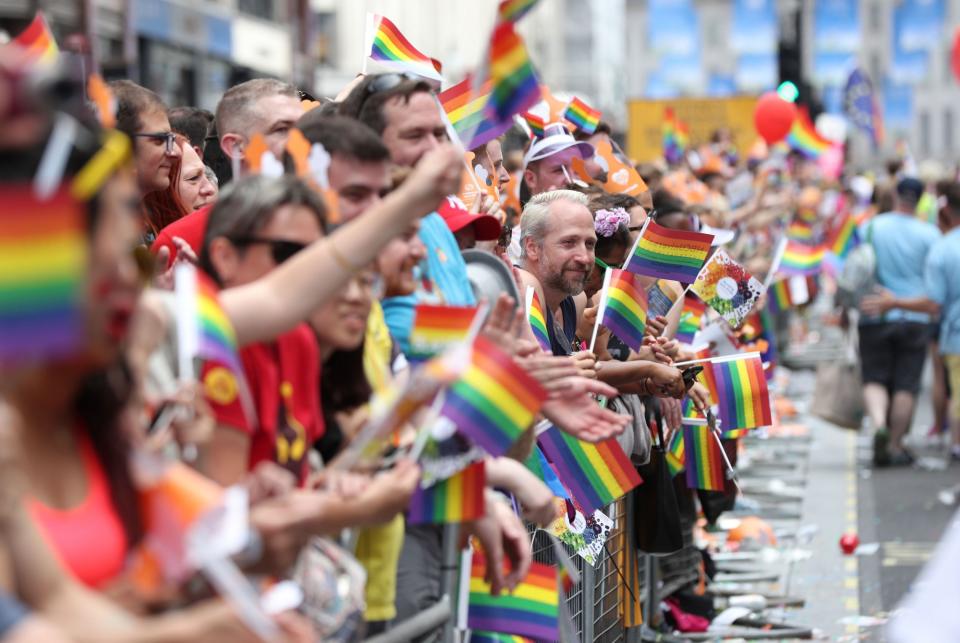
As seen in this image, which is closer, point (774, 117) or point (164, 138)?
point (164, 138)

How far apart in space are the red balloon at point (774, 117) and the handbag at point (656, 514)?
9447 mm

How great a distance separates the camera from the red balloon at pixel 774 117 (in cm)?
1645

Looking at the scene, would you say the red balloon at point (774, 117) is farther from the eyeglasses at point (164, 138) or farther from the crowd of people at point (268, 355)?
the eyeglasses at point (164, 138)

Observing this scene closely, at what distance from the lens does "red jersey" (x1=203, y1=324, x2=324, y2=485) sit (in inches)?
134

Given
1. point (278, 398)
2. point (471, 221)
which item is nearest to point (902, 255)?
point (471, 221)

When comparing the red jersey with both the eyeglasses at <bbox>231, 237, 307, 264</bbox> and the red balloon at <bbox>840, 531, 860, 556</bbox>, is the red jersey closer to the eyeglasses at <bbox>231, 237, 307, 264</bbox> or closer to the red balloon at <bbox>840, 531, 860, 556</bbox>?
the eyeglasses at <bbox>231, 237, 307, 264</bbox>

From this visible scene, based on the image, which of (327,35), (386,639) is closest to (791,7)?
(327,35)

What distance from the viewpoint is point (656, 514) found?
737 cm

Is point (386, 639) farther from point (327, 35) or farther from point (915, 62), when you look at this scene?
point (327, 35)

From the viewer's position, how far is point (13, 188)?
245 cm

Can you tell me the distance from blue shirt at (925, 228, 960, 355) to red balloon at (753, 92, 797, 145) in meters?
3.03

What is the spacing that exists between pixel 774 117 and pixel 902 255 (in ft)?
8.42

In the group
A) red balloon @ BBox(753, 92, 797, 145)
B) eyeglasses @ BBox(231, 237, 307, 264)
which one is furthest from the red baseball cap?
red balloon @ BBox(753, 92, 797, 145)

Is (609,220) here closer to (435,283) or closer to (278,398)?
(435,283)
